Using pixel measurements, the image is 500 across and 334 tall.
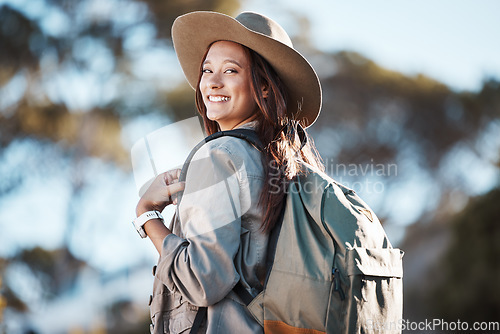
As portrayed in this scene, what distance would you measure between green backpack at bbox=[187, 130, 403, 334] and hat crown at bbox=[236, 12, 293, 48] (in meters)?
0.56

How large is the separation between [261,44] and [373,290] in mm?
896

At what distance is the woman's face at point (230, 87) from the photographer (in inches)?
78.5

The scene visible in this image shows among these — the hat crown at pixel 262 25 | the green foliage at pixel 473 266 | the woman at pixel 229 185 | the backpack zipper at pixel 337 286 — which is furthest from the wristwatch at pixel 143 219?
the green foliage at pixel 473 266

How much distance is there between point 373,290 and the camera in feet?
5.28

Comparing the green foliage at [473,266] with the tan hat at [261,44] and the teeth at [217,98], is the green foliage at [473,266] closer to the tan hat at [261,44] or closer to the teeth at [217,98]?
the tan hat at [261,44]

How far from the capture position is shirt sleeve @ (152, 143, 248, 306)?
1.59m

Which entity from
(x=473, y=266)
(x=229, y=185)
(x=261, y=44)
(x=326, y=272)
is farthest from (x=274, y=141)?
(x=473, y=266)

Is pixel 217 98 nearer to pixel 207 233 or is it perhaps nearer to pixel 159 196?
pixel 159 196

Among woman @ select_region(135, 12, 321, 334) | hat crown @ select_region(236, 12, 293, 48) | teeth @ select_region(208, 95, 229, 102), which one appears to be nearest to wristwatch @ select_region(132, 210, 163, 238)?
woman @ select_region(135, 12, 321, 334)

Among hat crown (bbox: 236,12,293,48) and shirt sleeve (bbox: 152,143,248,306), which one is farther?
hat crown (bbox: 236,12,293,48)

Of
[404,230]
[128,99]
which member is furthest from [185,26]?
[404,230]

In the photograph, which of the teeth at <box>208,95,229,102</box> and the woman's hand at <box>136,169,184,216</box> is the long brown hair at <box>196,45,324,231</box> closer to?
the teeth at <box>208,95,229,102</box>

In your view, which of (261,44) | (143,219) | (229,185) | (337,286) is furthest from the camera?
(261,44)

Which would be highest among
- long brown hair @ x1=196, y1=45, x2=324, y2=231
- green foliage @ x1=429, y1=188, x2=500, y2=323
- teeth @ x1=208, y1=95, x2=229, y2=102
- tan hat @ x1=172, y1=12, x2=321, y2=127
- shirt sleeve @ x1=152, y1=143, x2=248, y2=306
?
tan hat @ x1=172, y1=12, x2=321, y2=127
